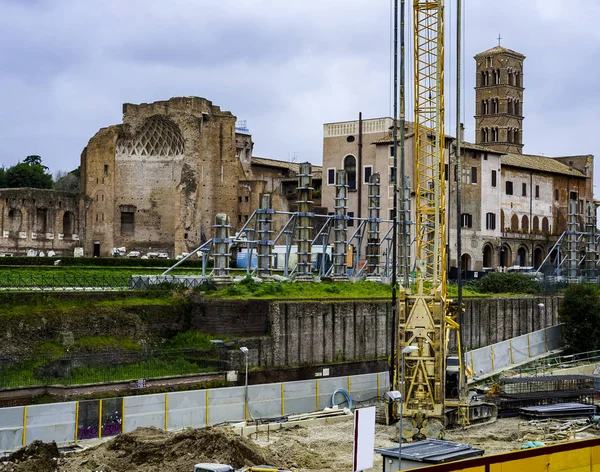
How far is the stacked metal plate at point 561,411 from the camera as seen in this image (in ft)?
105

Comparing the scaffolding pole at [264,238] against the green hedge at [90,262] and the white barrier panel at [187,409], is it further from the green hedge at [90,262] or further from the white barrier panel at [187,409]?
the white barrier panel at [187,409]

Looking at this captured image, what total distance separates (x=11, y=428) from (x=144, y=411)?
165 inches

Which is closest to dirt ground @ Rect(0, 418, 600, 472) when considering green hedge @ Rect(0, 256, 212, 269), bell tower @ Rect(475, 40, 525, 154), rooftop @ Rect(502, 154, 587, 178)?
green hedge @ Rect(0, 256, 212, 269)

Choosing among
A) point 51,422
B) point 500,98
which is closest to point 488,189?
point 500,98

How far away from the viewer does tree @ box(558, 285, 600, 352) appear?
47.1 m

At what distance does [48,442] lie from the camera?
2509 centimetres

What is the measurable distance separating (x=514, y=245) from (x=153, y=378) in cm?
4717

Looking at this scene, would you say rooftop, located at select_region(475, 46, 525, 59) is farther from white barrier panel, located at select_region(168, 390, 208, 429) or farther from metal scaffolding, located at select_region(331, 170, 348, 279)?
white barrier panel, located at select_region(168, 390, 208, 429)

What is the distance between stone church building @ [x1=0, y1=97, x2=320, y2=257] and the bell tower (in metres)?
37.2

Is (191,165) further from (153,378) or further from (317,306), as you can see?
(153,378)

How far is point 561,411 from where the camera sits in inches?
1257

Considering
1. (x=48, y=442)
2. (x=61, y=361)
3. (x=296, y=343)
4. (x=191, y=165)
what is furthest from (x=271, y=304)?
(x=191, y=165)

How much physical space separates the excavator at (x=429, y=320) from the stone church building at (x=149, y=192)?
117 ft

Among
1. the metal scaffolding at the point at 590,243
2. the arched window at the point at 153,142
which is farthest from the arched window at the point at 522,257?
the arched window at the point at 153,142
